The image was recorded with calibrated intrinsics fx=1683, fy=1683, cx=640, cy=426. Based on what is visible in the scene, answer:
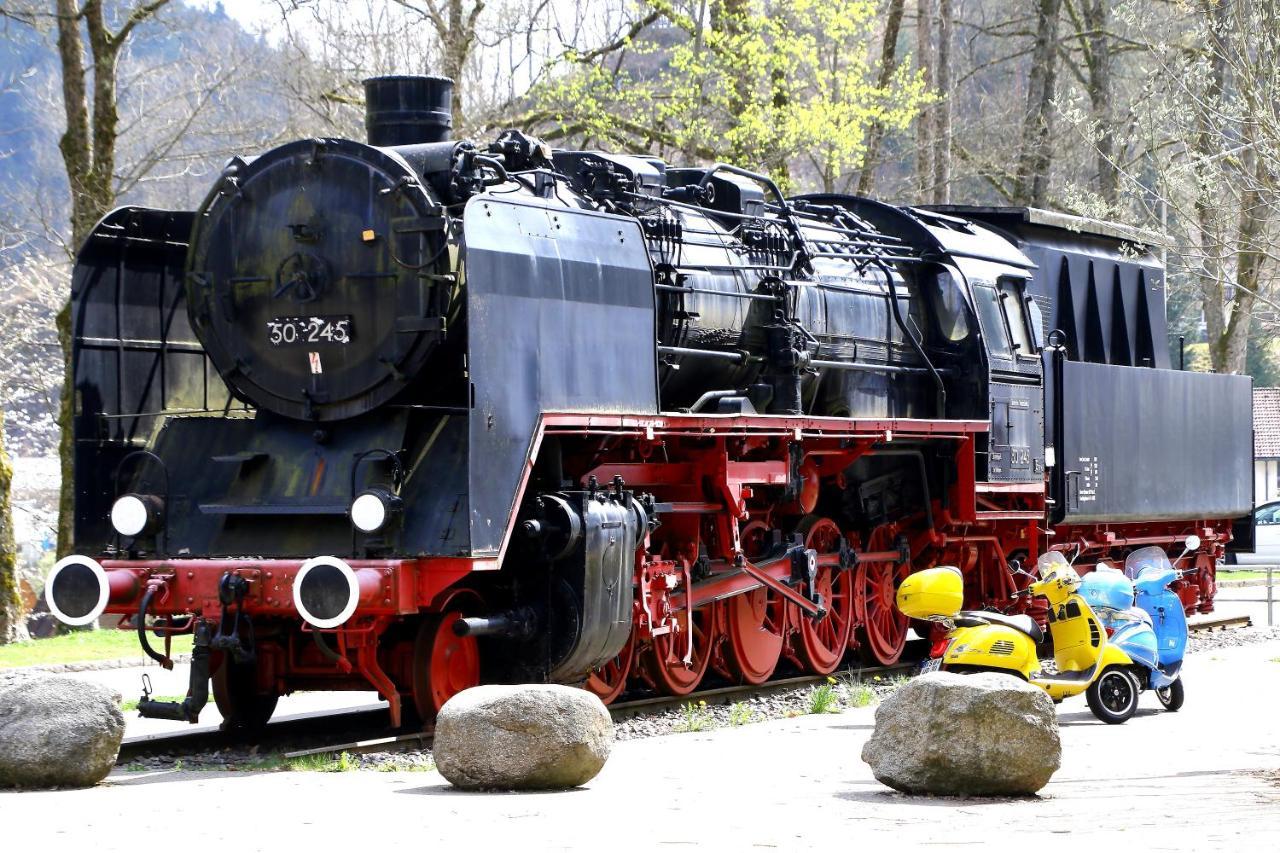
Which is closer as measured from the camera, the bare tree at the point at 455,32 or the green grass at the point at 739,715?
the green grass at the point at 739,715

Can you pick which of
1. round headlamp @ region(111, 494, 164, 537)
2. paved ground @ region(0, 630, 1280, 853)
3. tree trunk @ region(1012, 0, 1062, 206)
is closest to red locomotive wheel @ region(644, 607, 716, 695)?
paved ground @ region(0, 630, 1280, 853)

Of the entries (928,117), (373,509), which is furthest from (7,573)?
(928,117)

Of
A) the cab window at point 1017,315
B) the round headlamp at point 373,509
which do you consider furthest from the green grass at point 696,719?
the cab window at point 1017,315

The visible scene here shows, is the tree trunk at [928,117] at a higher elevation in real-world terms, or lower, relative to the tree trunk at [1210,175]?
higher

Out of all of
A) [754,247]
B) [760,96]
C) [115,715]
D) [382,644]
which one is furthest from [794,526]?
[760,96]

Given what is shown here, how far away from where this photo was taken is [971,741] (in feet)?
26.1

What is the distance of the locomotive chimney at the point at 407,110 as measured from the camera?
11086mm

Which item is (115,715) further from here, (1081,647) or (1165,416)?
(1165,416)

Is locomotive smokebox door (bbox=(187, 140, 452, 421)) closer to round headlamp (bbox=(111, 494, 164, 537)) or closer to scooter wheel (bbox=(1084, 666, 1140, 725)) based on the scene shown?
round headlamp (bbox=(111, 494, 164, 537))

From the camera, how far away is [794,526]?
13.9 m

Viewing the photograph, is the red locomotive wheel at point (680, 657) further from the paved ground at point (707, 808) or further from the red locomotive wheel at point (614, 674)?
the paved ground at point (707, 808)

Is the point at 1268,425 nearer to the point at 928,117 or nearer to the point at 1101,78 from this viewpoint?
the point at 1101,78

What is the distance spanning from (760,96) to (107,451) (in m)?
16.3

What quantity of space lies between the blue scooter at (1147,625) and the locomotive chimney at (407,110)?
5.61 m
